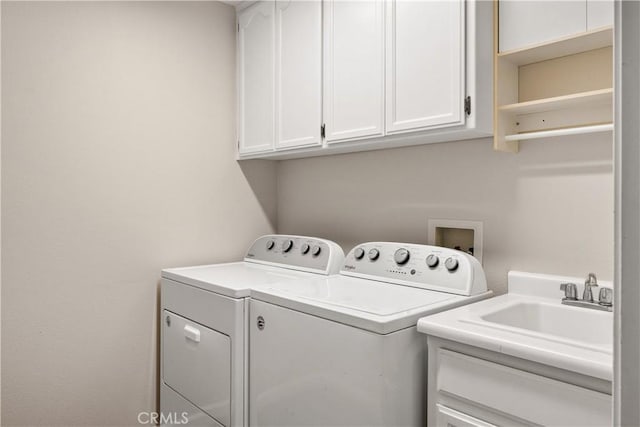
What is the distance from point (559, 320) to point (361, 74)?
1169mm

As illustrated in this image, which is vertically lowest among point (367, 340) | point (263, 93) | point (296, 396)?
point (296, 396)

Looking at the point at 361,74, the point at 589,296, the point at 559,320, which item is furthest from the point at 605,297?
the point at 361,74

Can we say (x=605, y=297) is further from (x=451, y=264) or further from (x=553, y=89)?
(x=553, y=89)

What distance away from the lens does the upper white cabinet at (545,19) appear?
138cm

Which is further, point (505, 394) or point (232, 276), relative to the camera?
point (232, 276)

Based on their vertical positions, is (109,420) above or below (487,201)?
below

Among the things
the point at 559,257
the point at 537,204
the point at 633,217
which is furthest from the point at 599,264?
the point at 633,217

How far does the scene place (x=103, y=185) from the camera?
2.02m

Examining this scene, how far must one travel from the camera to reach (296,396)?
57.6 inches

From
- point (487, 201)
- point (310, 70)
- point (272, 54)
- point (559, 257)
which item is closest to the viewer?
point (559, 257)

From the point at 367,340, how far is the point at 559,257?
81cm

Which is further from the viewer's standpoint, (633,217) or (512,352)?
(512,352)

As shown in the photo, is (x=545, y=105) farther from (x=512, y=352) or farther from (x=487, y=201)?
(x=512, y=352)

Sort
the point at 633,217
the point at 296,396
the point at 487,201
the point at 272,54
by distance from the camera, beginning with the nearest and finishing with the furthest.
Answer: the point at 633,217 < the point at 296,396 < the point at 487,201 < the point at 272,54
